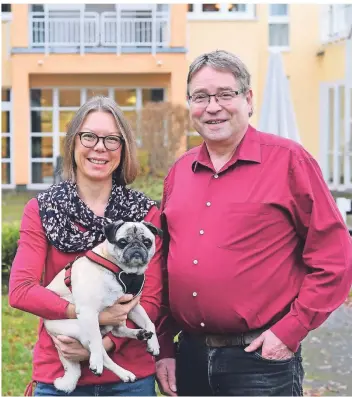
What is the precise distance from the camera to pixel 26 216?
11.1ft

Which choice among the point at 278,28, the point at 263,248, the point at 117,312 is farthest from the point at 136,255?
the point at 278,28

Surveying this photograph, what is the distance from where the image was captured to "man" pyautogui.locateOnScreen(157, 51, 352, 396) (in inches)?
134

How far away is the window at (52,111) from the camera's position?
23953 millimetres

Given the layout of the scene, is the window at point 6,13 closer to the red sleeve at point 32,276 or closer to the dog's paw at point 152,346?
the red sleeve at point 32,276

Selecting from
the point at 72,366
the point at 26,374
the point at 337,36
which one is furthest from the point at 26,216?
the point at 337,36

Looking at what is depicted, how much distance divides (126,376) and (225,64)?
4.86 ft

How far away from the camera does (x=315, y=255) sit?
11.2 feet

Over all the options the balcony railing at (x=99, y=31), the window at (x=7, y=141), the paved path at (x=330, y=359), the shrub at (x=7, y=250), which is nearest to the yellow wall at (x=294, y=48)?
the balcony railing at (x=99, y=31)

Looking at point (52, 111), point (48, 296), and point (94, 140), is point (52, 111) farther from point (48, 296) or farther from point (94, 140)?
point (48, 296)

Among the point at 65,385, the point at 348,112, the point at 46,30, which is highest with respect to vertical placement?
the point at 46,30

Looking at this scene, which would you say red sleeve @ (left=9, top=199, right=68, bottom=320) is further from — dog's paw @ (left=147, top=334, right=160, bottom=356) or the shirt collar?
the shirt collar

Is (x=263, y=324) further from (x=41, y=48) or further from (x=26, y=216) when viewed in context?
(x=41, y=48)

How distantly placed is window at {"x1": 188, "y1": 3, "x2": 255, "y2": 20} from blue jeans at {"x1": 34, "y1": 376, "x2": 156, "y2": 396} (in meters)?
21.2

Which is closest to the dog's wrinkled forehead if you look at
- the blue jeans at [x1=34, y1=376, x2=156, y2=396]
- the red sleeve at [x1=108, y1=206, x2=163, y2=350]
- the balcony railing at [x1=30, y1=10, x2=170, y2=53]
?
the red sleeve at [x1=108, y1=206, x2=163, y2=350]
